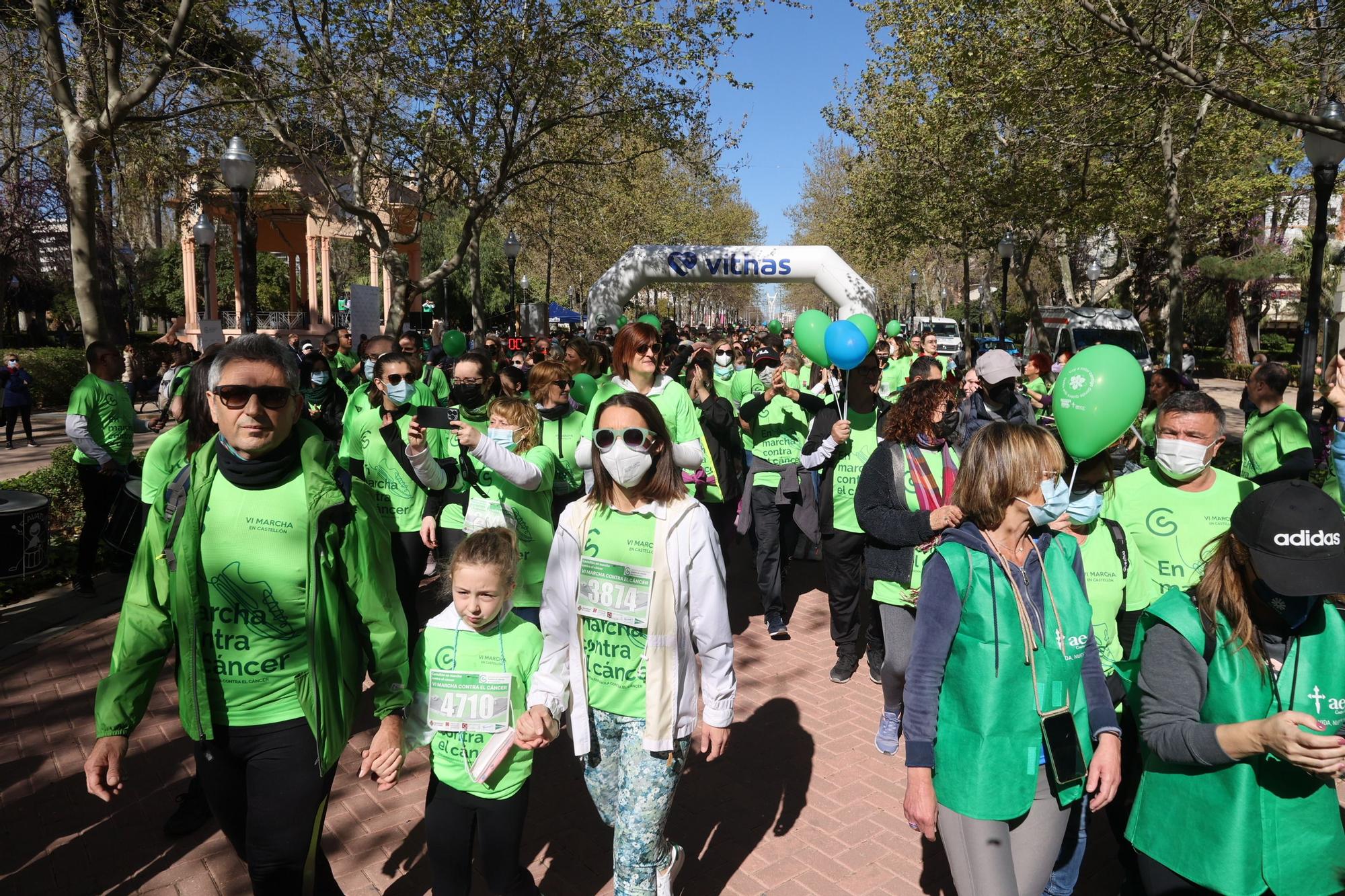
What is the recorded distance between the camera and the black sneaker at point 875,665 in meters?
5.96

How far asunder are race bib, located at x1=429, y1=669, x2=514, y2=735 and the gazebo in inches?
619

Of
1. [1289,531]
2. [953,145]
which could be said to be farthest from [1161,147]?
[1289,531]

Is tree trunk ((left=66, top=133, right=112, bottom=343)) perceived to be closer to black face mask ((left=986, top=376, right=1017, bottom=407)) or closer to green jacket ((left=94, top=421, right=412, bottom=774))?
green jacket ((left=94, top=421, right=412, bottom=774))

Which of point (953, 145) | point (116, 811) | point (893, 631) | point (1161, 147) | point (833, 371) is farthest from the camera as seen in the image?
point (953, 145)

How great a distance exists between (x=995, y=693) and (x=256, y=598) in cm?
209

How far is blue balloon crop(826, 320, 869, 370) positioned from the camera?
5824mm

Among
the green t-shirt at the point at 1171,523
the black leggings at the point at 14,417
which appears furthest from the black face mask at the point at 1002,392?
the black leggings at the point at 14,417

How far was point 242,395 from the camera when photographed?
2.60 m

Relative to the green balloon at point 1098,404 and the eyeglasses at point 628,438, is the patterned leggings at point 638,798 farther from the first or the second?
the green balloon at point 1098,404

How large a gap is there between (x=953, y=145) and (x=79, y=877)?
1907 cm

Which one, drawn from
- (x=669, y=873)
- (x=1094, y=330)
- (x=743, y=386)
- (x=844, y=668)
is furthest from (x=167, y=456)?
(x=1094, y=330)

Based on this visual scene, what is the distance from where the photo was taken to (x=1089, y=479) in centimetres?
383

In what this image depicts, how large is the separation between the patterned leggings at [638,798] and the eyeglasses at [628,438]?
863mm

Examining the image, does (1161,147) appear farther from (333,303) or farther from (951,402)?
(333,303)
